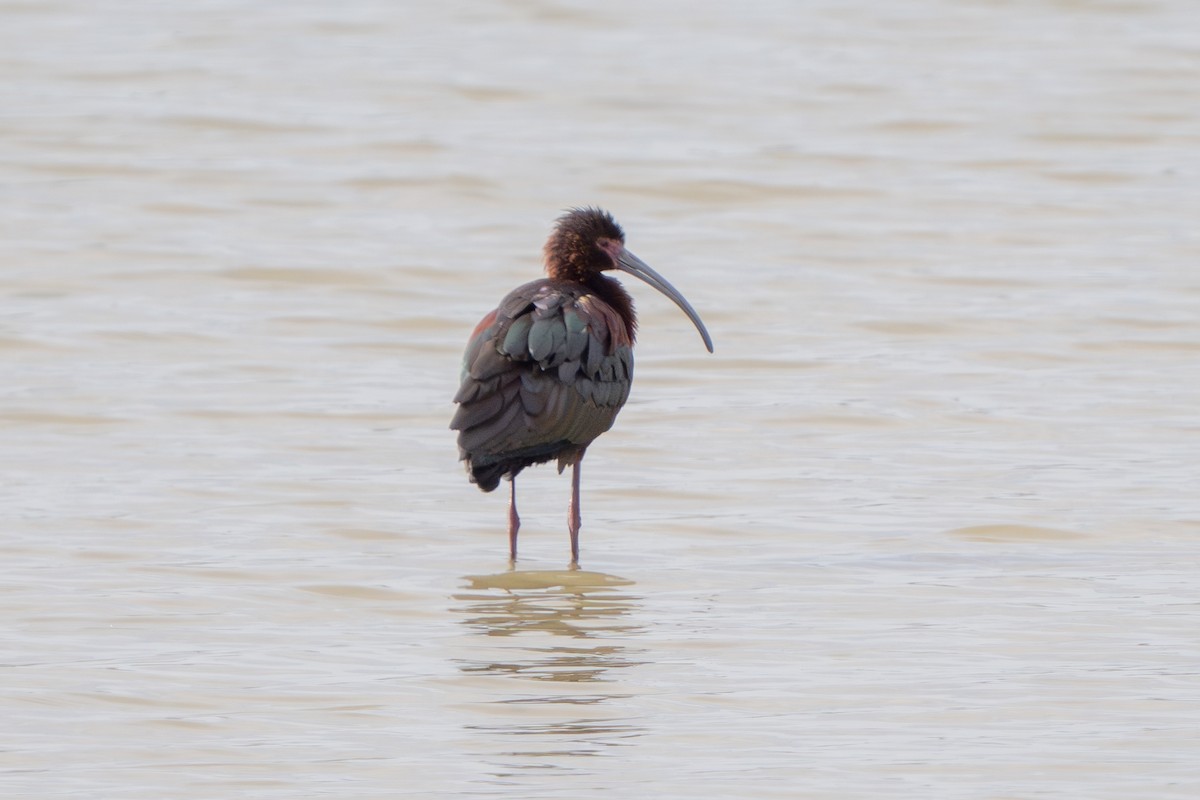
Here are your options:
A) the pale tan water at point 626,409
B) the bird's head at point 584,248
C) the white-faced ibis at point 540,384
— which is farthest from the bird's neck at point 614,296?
the pale tan water at point 626,409

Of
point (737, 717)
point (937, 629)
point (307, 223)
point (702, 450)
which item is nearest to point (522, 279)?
point (307, 223)

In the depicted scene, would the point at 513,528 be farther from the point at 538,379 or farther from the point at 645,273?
the point at 645,273

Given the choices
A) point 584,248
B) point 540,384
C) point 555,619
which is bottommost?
point 555,619

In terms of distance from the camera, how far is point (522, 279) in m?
17.0

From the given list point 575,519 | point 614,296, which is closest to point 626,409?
point 614,296

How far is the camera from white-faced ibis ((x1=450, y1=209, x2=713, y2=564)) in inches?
369

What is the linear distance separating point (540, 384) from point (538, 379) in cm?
2

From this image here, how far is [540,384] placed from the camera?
31.2 feet

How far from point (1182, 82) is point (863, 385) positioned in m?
11.8

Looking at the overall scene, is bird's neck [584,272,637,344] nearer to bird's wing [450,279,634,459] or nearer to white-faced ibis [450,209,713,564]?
white-faced ibis [450,209,713,564]

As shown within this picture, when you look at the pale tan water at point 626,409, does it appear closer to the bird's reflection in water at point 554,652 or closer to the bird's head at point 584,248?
the bird's reflection in water at point 554,652

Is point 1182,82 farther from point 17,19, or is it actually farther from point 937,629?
point 937,629

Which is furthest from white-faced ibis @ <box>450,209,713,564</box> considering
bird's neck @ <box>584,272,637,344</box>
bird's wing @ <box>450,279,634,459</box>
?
bird's neck @ <box>584,272,637,344</box>

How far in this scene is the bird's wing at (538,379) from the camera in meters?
9.37
